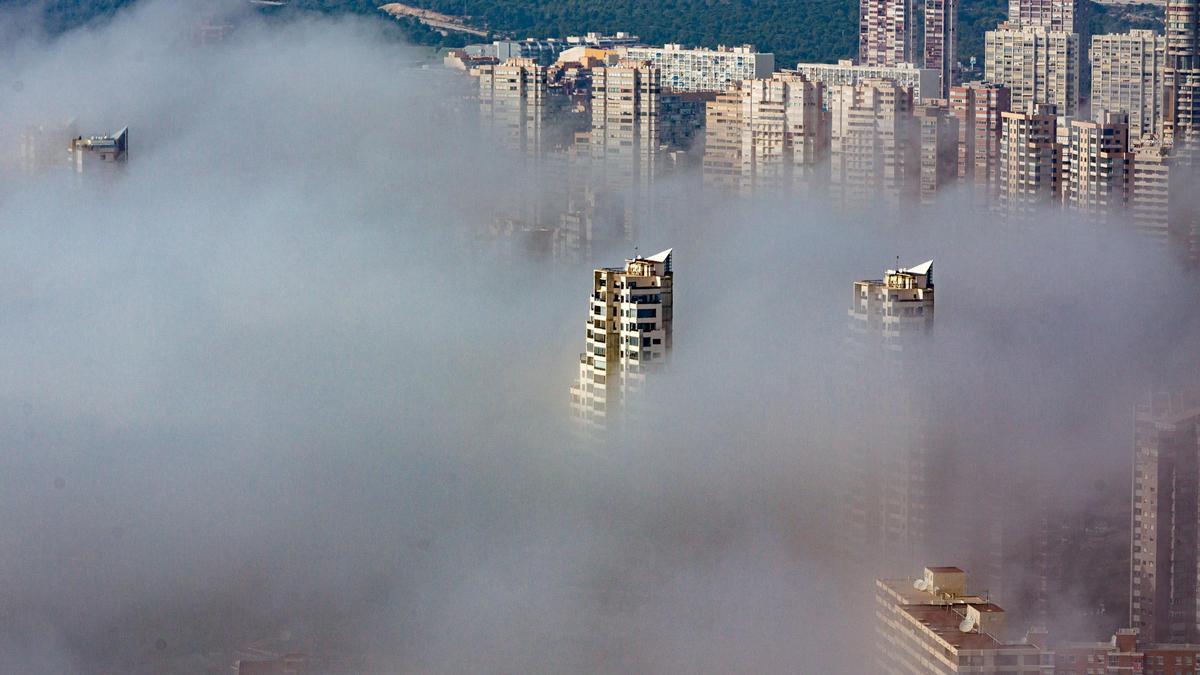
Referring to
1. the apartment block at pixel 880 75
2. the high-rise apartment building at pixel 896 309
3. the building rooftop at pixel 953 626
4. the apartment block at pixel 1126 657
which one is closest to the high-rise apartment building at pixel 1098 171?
the apartment block at pixel 880 75

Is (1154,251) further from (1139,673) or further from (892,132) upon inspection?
(1139,673)

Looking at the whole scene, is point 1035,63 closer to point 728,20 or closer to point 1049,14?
point 1049,14

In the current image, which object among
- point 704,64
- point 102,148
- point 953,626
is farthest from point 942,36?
Result: point 953,626

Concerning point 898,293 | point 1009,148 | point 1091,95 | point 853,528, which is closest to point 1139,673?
point 853,528

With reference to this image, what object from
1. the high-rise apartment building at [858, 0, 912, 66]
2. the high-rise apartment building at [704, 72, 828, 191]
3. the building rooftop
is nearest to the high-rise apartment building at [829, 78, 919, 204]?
the high-rise apartment building at [704, 72, 828, 191]

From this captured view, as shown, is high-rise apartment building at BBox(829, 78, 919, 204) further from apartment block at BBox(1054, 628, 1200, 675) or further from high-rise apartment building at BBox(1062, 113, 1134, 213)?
apartment block at BBox(1054, 628, 1200, 675)
